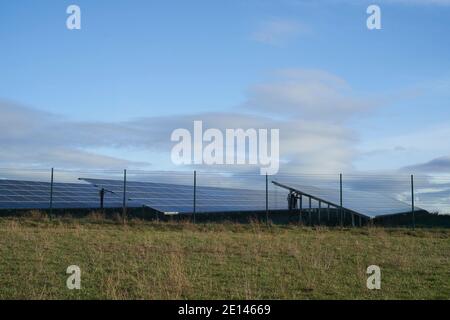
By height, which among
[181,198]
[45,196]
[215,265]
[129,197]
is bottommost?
[215,265]

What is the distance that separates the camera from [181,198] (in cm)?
2916

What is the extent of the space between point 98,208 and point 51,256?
2103cm

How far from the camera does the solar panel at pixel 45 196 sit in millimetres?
29016

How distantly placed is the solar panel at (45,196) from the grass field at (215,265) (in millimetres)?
10473

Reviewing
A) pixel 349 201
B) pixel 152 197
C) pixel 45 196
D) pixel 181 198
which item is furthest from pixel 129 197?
pixel 349 201

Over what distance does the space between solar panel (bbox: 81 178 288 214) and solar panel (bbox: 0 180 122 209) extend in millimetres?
3256

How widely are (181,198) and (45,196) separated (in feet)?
28.1

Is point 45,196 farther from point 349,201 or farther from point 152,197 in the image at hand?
point 349,201

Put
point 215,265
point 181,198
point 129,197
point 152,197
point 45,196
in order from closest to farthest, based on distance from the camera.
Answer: point 215,265
point 129,197
point 152,197
point 181,198
point 45,196

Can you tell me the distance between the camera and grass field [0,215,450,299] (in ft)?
26.8

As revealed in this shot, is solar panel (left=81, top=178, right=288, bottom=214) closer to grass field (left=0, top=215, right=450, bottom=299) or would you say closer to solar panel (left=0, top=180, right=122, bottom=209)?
solar panel (left=0, top=180, right=122, bottom=209)
